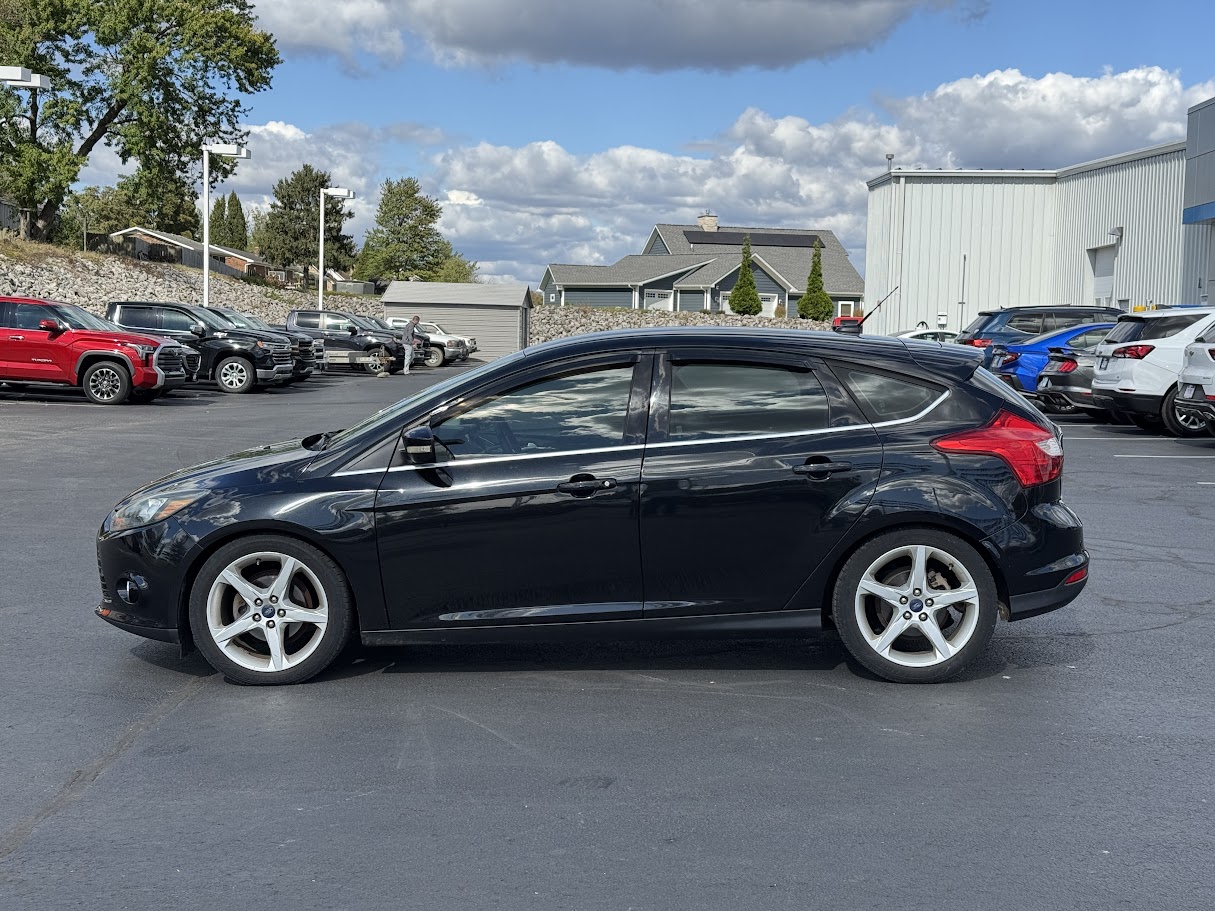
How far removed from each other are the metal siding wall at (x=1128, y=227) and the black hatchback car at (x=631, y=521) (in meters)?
30.3

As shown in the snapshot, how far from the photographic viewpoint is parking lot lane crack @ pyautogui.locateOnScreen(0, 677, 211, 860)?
4180mm

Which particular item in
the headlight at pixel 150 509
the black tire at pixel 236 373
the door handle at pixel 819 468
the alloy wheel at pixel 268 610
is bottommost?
the alloy wheel at pixel 268 610

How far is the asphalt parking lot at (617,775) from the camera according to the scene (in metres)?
3.84

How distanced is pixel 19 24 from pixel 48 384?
107 ft


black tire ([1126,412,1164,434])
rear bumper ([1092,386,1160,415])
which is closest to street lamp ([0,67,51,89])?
rear bumper ([1092,386,1160,415])

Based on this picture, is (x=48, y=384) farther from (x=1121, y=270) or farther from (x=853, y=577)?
(x=1121, y=270)

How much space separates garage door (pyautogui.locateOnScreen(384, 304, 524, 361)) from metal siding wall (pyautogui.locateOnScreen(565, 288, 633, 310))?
26.1 m

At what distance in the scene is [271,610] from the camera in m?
5.84

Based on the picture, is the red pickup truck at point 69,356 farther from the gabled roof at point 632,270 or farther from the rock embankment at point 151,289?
the gabled roof at point 632,270

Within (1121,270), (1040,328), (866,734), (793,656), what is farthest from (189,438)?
(1121,270)

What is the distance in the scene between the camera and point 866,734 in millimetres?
5238

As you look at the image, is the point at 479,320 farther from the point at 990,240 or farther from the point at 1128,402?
the point at 1128,402

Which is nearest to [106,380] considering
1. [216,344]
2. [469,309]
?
[216,344]

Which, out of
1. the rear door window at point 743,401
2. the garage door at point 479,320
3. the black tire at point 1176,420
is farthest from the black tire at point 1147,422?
the garage door at point 479,320
